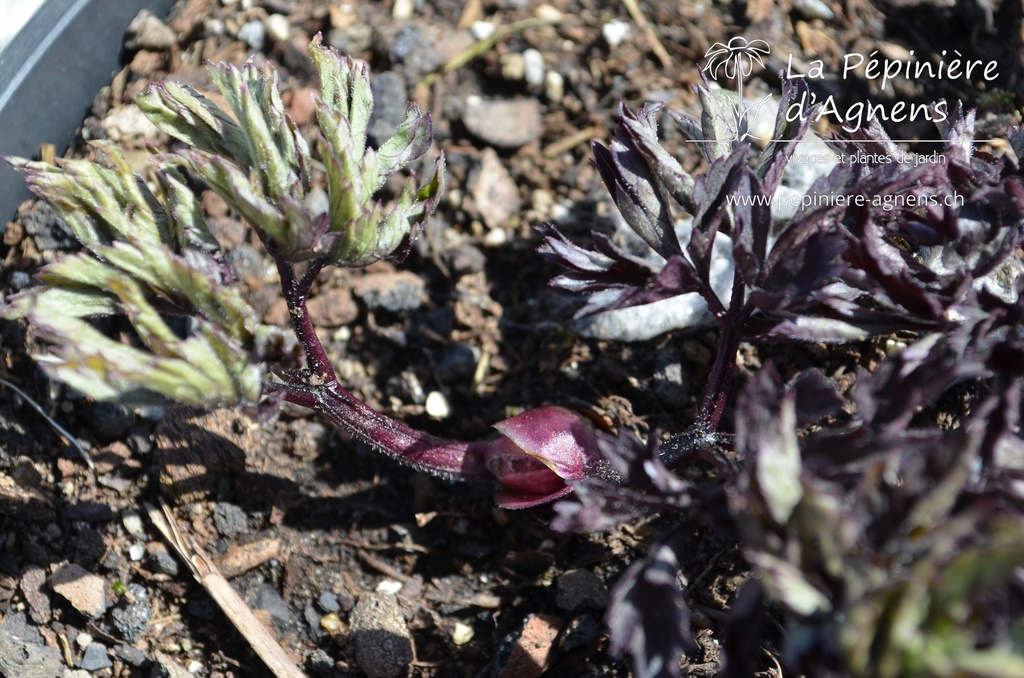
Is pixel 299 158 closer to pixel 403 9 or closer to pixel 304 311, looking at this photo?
pixel 304 311

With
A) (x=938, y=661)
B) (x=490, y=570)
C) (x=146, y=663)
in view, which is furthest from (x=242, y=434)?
(x=938, y=661)

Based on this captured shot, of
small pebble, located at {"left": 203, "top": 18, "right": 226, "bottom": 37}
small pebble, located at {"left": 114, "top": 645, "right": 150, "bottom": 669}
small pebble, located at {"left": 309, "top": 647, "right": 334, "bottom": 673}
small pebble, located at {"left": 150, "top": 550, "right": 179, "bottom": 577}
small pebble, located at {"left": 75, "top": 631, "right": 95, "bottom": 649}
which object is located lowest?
small pebble, located at {"left": 309, "top": 647, "right": 334, "bottom": 673}

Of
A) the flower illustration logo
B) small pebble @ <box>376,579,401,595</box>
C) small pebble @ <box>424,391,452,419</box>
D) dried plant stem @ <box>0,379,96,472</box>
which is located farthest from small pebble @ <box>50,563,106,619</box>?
the flower illustration logo

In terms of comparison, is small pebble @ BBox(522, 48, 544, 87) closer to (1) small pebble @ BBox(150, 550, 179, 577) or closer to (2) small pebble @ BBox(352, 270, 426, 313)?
(2) small pebble @ BBox(352, 270, 426, 313)

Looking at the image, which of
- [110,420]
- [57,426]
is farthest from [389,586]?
[57,426]

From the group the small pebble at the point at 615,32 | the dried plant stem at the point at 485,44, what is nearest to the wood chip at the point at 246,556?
the dried plant stem at the point at 485,44
